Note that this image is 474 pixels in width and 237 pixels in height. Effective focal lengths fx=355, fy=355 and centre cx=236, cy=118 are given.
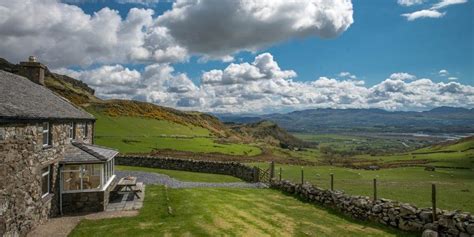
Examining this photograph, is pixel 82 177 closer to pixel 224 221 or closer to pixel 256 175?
pixel 224 221

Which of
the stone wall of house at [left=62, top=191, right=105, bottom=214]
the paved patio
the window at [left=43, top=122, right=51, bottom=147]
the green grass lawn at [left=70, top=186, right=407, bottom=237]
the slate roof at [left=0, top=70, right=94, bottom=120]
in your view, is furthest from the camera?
the paved patio

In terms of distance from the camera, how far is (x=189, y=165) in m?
45.7

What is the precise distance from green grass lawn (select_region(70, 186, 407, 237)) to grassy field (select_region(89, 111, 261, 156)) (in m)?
35.0

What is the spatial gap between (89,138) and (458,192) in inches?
1246

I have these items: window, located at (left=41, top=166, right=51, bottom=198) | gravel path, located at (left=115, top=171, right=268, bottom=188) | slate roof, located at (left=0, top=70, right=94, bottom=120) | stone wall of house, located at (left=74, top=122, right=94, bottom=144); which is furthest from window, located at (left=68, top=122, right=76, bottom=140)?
gravel path, located at (left=115, top=171, right=268, bottom=188)

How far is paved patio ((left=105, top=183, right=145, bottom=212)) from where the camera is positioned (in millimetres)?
21648

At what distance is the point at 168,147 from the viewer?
6488 cm

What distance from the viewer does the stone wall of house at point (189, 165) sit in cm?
4205

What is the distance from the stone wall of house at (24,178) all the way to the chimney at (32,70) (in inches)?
392

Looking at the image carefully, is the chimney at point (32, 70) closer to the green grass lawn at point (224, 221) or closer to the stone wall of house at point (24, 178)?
the stone wall of house at point (24, 178)

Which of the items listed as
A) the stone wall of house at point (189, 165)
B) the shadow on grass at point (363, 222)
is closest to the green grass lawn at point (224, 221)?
the shadow on grass at point (363, 222)

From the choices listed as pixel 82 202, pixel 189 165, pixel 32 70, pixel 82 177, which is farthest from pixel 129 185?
pixel 189 165

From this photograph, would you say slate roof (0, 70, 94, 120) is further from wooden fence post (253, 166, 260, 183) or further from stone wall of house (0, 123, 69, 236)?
wooden fence post (253, 166, 260, 183)

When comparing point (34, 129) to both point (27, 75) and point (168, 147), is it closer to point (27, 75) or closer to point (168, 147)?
point (27, 75)
